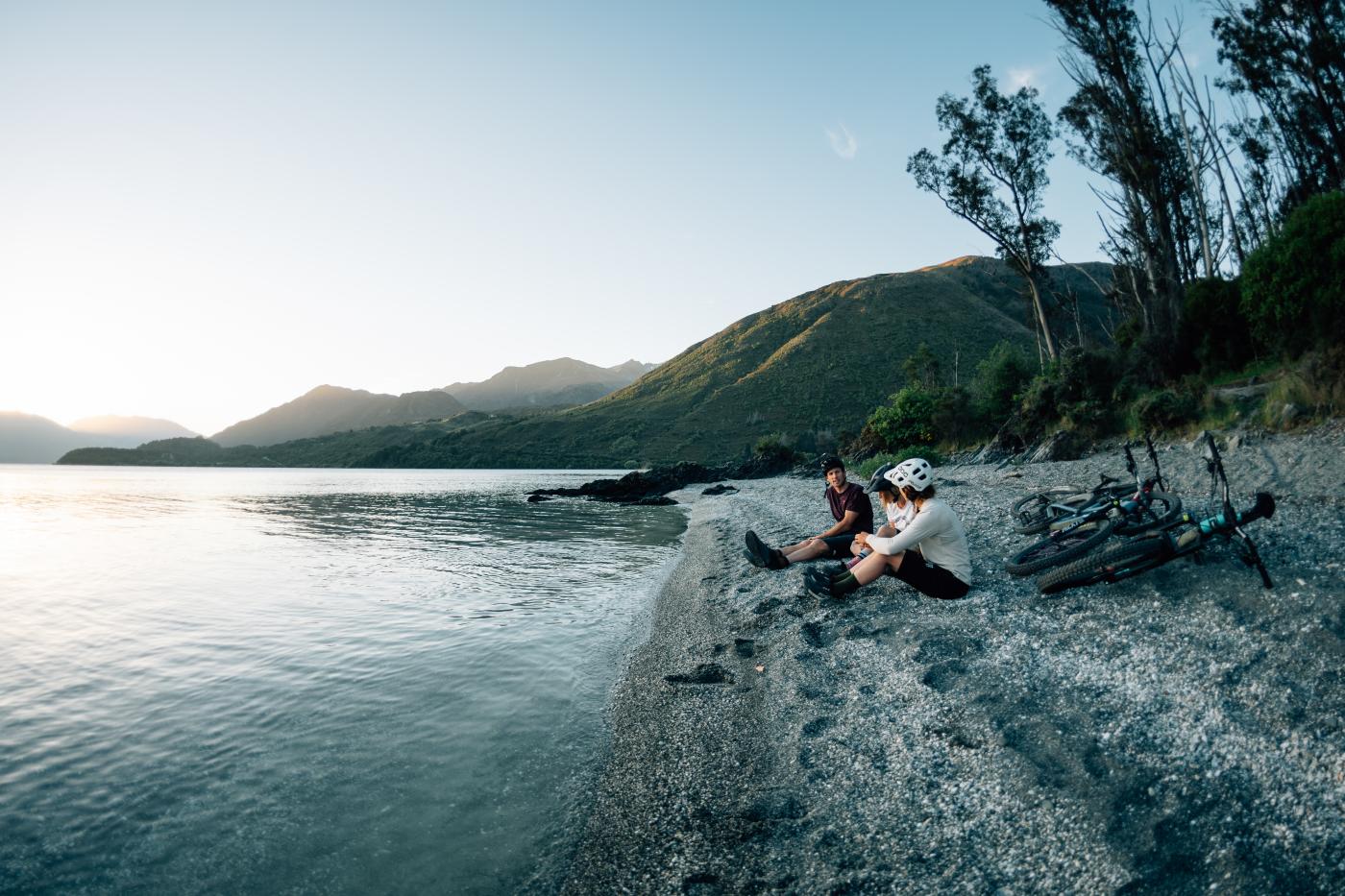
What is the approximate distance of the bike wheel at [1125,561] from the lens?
7199 mm

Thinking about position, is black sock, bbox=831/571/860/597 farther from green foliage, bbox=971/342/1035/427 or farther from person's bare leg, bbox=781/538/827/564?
green foliage, bbox=971/342/1035/427

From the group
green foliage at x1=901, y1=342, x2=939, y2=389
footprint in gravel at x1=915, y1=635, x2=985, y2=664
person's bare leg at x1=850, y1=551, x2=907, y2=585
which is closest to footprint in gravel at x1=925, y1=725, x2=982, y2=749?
footprint in gravel at x1=915, y1=635, x2=985, y2=664

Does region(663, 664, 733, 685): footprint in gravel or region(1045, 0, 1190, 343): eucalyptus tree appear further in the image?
region(1045, 0, 1190, 343): eucalyptus tree

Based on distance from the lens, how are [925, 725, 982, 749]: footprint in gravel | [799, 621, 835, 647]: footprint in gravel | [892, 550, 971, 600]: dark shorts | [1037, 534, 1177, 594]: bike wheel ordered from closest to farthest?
[925, 725, 982, 749]: footprint in gravel < [1037, 534, 1177, 594]: bike wheel < [799, 621, 835, 647]: footprint in gravel < [892, 550, 971, 600]: dark shorts

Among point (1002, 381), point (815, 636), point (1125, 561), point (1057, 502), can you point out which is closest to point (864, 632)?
point (815, 636)

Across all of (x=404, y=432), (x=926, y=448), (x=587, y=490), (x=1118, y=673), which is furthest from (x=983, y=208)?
(x=404, y=432)

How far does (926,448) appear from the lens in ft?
116

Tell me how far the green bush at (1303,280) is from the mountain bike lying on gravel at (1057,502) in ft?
32.7

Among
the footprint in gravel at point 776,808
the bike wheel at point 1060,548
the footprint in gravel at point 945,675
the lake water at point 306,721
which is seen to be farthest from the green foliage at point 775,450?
the footprint in gravel at point 776,808

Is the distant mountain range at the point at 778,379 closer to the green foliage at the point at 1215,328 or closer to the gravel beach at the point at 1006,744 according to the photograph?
the green foliage at the point at 1215,328

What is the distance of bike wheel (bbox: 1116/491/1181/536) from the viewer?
A: 307 inches

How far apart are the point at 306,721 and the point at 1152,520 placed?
10.5 meters

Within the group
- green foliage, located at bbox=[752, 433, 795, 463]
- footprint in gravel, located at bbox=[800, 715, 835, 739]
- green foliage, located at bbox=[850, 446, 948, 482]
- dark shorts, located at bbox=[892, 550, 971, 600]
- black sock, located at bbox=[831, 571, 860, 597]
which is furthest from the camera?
green foliage, located at bbox=[752, 433, 795, 463]

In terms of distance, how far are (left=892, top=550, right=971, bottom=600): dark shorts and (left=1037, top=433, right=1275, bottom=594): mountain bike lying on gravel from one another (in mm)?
989
